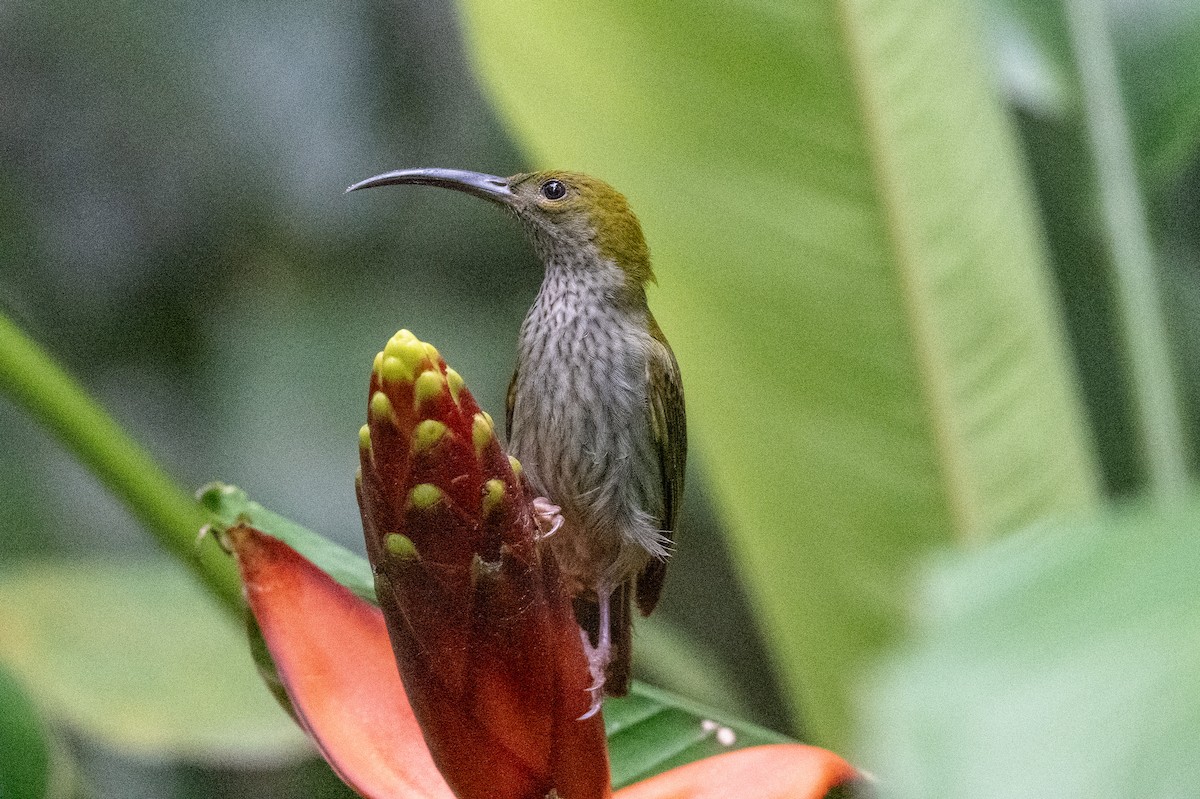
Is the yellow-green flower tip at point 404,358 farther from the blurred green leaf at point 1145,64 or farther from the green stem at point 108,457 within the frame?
the blurred green leaf at point 1145,64

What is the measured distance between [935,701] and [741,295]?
2.11 ft

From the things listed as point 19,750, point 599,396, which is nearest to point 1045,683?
point 599,396

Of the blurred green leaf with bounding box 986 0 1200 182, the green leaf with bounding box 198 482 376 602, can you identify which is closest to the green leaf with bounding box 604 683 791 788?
the green leaf with bounding box 198 482 376 602

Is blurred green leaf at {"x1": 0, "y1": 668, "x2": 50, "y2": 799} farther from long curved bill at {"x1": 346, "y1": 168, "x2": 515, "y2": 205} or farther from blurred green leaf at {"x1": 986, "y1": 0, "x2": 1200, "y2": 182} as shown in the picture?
blurred green leaf at {"x1": 986, "y1": 0, "x2": 1200, "y2": 182}

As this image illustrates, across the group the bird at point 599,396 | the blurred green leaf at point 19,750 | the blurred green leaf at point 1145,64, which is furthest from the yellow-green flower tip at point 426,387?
the blurred green leaf at point 1145,64

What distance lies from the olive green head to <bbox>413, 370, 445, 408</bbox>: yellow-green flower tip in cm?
23

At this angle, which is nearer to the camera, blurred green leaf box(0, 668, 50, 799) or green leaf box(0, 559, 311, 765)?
blurred green leaf box(0, 668, 50, 799)

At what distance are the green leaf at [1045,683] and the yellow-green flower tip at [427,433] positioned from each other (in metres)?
0.19

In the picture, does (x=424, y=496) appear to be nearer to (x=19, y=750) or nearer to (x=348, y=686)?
(x=348, y=686)

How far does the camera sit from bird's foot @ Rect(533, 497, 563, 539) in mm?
551

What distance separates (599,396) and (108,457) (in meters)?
0.24

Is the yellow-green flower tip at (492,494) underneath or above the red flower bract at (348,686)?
above

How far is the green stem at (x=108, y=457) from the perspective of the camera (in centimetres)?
62

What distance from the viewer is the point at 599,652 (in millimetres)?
606
